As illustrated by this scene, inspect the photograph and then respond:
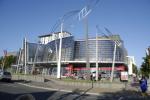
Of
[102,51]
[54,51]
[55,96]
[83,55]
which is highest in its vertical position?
[54,51]

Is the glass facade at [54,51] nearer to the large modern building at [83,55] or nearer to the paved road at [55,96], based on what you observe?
the large modern building at [83,55]

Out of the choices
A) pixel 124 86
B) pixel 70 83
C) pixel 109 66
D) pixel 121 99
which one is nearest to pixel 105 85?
pixel 124 86

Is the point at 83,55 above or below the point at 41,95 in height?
above

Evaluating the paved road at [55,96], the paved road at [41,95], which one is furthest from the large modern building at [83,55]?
the paved road at [41,95]

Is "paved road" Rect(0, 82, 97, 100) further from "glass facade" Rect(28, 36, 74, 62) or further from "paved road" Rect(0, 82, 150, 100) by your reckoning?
"glass facade" Rect(28, 36, 74, 62)

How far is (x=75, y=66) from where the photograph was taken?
111500 mm

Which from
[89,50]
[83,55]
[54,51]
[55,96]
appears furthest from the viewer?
[54,51]

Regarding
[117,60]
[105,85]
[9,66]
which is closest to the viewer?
[105,85]

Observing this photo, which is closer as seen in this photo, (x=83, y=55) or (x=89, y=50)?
(x=83, y=55)

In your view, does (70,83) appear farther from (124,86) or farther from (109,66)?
(109,66)

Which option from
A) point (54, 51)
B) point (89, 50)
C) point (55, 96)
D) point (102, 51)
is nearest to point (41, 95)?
point (55, 96)

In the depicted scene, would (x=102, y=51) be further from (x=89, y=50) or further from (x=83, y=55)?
(x=83, y=55)

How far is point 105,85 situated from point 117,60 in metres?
71.0

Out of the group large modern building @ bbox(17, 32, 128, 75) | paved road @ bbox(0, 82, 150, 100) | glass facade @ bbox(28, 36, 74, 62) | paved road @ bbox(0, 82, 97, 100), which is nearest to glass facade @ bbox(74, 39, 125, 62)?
large modern building @ bbox(17, 32, 128, 75)
